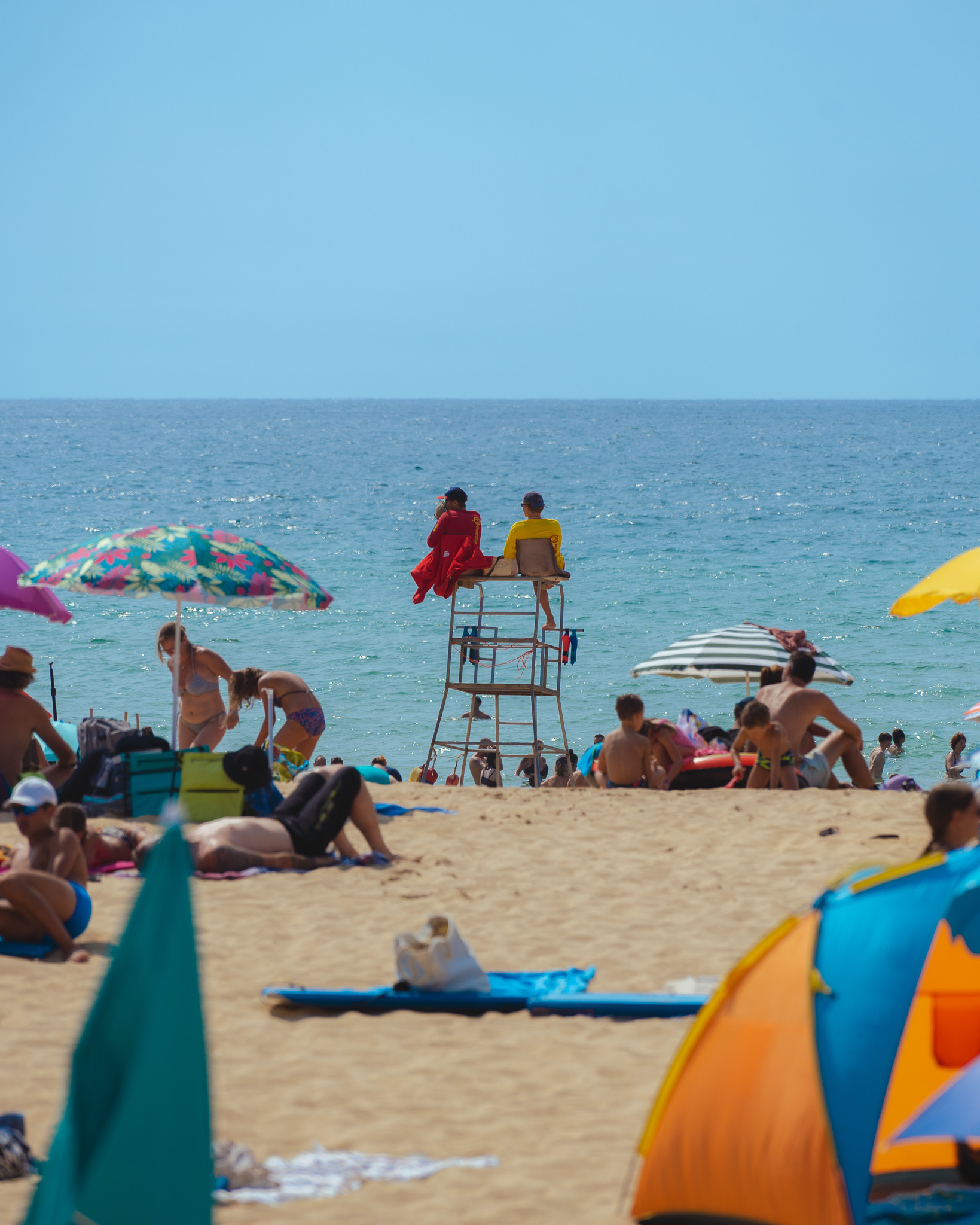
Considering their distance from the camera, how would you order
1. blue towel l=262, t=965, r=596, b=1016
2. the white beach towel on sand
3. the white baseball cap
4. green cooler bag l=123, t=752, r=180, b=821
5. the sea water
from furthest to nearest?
the sea water → green cooler bag l=123, t=752, r=180, b=821 → the white baseball cap → blue towel l=262, t=965, r=596, b=1016 → the white beach towel on sand

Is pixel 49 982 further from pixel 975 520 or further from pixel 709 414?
pixel 709 414

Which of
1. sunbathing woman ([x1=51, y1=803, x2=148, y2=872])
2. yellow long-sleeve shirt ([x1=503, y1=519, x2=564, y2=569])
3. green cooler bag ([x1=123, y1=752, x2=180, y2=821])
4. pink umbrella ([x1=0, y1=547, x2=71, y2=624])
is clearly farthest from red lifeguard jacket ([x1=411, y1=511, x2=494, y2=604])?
sunbathing woman ([x1=51, y1=803, x2=148, y2=872])

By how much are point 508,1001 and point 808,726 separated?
5009 millimetres

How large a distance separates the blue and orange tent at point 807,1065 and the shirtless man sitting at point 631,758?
6444 mm

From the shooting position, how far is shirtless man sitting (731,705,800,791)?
9609 mm

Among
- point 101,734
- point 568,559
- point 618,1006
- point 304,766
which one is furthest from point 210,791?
point 568,559

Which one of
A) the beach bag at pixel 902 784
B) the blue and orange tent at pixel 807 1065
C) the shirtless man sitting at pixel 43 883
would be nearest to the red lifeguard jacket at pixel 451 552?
the beach bag at pixel 902 784

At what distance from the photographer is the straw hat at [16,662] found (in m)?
9.30

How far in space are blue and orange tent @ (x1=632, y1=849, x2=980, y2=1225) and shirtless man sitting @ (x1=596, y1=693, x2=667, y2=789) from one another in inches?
254

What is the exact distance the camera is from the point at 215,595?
8.91 meters

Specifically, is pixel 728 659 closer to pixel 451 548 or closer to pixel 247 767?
pixel 451 548

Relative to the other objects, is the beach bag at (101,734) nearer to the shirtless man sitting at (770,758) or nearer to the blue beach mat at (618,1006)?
the shirtless man sitting at (770,758)

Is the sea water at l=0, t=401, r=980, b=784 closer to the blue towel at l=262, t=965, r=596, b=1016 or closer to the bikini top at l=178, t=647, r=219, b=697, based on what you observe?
the bikini top at l=178, t=647, r=219, b=697

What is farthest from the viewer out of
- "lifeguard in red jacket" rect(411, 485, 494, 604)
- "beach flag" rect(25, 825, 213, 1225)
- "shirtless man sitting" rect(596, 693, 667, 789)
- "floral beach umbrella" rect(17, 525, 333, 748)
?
"lifeguard in red jacket" rect(411, 485, 494, 604)
